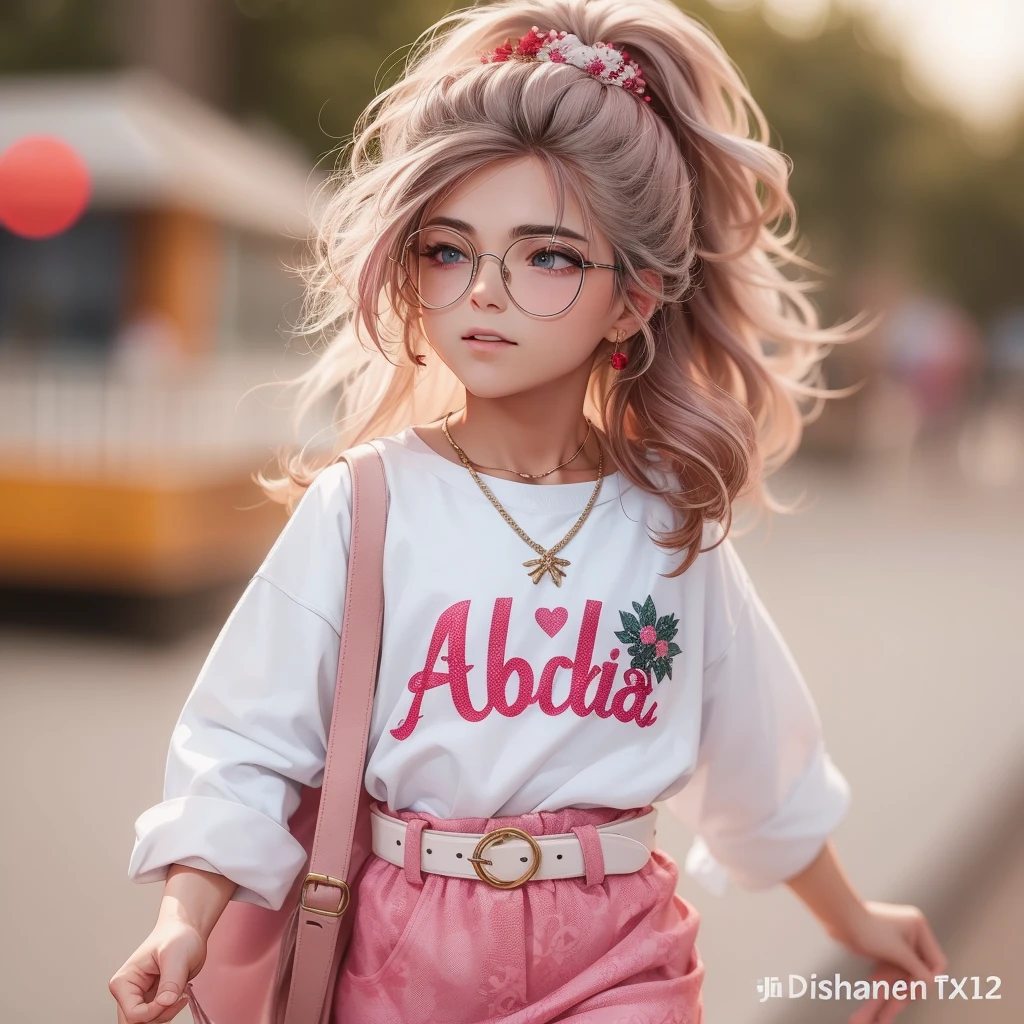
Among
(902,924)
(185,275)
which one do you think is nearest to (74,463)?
(185,275)

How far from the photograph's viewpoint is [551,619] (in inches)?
75.2

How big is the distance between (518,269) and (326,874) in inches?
33.7

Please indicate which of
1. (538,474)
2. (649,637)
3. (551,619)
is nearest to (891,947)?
(649,637)

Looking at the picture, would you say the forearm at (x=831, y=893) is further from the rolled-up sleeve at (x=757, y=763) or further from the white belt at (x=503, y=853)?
the white belt at (x=503, y=853)

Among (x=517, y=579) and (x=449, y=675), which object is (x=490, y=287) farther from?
(x=449, y=675)

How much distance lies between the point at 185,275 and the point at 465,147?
8.18 metres

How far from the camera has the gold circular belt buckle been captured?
183 cm

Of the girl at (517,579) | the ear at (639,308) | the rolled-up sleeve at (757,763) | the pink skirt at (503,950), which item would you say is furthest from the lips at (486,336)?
the pink skirt at (503,950)

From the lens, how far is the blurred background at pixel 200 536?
14.5 feet

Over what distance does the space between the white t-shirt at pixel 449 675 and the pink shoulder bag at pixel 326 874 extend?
1.3 inches

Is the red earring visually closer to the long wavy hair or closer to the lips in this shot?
the long wavy hair

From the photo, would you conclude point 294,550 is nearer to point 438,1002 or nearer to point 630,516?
point 630,516

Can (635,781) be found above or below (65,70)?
below

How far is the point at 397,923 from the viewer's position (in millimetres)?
1869
